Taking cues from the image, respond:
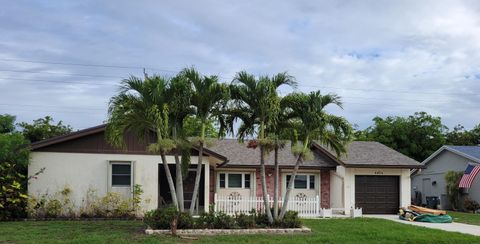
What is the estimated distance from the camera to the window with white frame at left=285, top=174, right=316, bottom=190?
27125mm

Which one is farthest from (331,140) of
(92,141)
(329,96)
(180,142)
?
(92,141)

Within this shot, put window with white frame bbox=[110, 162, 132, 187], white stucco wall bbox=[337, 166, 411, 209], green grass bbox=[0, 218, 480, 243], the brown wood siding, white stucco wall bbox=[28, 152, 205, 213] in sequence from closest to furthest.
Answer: green grass bbox=[0, 218, 480, 243], white stucco wall bbox=[28, 152, 205, 213], the brown wood siding, window with white frame bbox=[110, 162, 132, 187], white stucco wall bbox=[337, 166, 411, 209]

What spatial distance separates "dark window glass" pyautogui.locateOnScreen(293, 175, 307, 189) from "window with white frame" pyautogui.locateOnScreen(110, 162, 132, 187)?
9395 millimetres

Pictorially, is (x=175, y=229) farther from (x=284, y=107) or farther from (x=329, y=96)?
(x=329, y=96)

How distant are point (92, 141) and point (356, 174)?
13.1 metres

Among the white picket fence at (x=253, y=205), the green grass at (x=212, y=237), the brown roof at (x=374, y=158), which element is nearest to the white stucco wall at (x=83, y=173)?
the white picket fence at (x=253, y=205)

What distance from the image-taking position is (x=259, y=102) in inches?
640

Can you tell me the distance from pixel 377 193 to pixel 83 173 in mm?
14581

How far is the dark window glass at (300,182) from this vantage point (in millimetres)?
27109

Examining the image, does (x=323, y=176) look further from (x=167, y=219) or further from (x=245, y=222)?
(x=167, y=219)

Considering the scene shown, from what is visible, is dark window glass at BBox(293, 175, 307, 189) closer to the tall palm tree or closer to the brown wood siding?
the brown wood siding

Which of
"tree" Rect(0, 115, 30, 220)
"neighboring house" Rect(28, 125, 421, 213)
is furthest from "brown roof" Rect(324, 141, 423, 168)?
"tree" Rect(0, 115, 30, 220)

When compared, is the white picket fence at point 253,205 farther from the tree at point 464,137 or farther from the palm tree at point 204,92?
the tree at point 464,137

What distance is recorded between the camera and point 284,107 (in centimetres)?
1706
